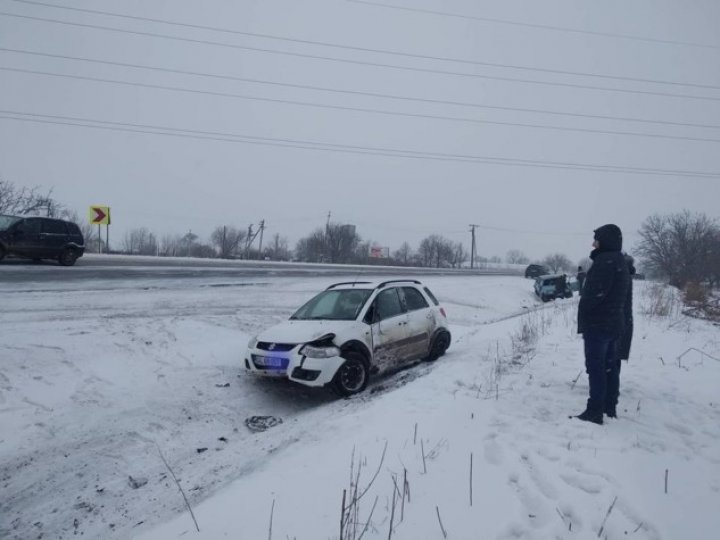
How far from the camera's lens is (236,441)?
5.01 metres

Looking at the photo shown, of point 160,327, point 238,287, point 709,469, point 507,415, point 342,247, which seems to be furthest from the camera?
point 342,247

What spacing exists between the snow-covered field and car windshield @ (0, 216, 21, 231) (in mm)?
8859

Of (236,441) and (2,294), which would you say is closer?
(236,441)

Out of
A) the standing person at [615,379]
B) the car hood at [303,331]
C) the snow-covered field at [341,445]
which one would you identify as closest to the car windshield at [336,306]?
the car hood at [303,331]

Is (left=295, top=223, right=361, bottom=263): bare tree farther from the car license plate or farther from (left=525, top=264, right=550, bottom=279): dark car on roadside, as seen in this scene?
the car license plate

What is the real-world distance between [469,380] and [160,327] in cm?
621

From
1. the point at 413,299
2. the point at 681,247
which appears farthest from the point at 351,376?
the point at 681,247

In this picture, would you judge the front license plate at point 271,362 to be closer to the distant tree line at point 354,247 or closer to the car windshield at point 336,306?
the car windshield at point 336,306

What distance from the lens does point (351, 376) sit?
20.2 ft

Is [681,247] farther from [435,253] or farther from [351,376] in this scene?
[351,376]

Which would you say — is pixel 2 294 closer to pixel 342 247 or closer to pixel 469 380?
pixel 469 380

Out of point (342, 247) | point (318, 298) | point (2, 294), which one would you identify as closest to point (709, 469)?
point (318, 298)

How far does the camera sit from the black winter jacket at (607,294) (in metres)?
4.28

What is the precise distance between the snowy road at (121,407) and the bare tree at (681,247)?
4674cm
